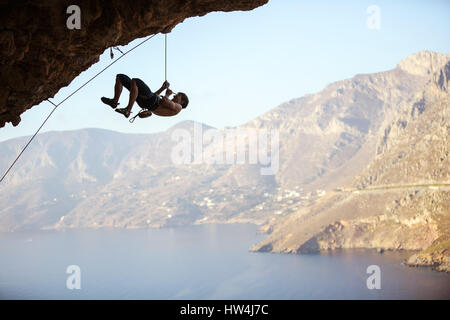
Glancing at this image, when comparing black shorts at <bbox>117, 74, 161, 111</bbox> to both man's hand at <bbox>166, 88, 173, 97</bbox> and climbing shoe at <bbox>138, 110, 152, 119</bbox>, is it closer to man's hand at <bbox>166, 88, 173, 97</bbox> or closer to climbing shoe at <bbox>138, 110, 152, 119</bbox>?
climbing shoe at <bbox>138, 110, 152, 119</bbox>

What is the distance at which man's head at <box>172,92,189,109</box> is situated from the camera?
826 cm

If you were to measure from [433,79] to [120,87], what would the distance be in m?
203

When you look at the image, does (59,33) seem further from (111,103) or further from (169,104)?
(169,104)

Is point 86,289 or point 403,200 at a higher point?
point 403,200

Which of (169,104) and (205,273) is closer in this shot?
(169,104)

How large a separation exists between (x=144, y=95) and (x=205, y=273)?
12339 cm

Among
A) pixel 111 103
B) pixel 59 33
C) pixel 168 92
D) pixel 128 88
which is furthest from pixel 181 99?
pixel 59 33

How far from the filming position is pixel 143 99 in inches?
297

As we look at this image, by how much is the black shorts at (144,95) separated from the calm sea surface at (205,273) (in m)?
87.1

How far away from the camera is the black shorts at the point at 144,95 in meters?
7.40

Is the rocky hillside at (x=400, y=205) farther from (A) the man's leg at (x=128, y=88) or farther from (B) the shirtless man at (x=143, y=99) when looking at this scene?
(A) the man's leg at (x=128, y=88)
